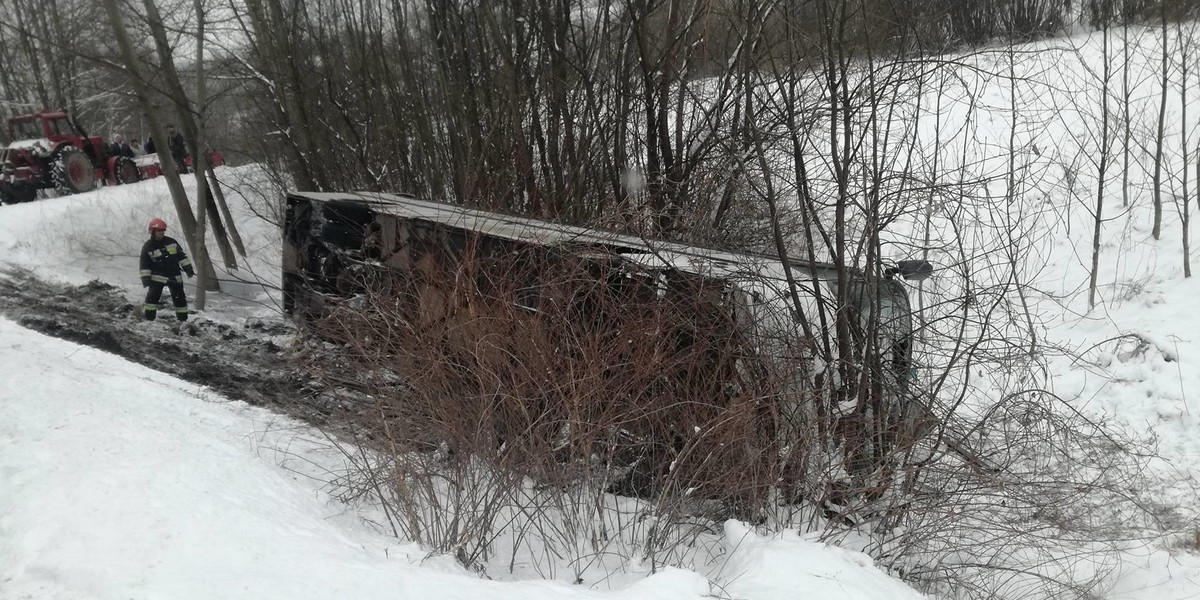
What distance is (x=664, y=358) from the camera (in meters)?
5.51

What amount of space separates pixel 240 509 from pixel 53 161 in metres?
17.2

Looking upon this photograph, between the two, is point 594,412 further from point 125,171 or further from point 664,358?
point 125,171

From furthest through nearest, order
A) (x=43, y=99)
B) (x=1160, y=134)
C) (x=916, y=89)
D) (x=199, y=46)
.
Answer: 1. (x=43, y=99)
2. (x=199, y=46)
3. (x=1160, y=134)
4. (x=916, y=89)

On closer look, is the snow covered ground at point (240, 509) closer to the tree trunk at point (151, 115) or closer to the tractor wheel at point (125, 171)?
the tree trunk at point (151, 115)

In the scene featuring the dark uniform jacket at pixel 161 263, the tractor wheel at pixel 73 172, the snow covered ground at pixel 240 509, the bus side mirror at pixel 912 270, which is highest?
the tractor wheel at pixel 73 172

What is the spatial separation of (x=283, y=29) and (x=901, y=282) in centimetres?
1154

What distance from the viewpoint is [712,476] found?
→ 533cm

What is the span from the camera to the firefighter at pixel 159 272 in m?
10.5

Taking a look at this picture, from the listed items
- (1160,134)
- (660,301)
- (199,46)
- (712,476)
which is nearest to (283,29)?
(199,46)

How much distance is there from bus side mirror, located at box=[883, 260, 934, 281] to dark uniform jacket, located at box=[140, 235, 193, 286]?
8425 mm

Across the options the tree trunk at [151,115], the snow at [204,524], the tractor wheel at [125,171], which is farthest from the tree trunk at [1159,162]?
the tractor wheel at [125,171]

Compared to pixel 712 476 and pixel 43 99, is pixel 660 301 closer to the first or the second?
pixel 712 476

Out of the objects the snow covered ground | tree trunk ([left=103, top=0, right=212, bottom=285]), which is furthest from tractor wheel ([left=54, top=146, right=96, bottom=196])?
the snow covered ground

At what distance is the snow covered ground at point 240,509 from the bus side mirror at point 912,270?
26.7 inches
